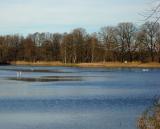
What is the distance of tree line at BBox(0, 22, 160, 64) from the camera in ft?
297

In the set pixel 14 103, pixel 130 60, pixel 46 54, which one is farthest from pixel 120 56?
pixel 14 103

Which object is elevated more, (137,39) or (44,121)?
(137,39)

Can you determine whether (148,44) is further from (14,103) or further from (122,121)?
(122,121)

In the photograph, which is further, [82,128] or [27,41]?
[27,41]

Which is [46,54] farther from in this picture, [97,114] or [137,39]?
[97,114]

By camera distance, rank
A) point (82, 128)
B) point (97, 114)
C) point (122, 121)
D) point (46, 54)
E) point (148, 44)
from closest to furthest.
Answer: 1. point (82, 128)
2. point (122, 121)
3. point (97, 114)
4. point (148, 44)
5. point (46, 54)

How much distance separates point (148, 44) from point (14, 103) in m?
67.8

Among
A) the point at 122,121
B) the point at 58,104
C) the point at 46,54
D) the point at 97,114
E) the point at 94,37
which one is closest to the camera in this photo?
the point at 122,121

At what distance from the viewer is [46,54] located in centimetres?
10794

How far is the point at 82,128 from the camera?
15891mm

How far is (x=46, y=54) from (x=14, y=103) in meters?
83.4

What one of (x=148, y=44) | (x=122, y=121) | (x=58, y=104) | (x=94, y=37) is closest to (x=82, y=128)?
(x=122, y=121)

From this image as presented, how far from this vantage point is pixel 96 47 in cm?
9531

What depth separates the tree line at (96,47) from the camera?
3568 inches
